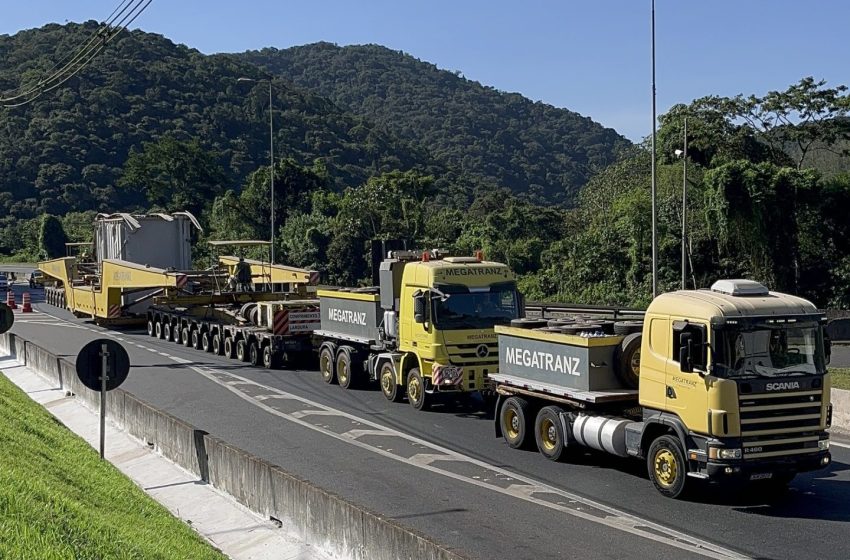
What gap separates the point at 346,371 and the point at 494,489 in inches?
396

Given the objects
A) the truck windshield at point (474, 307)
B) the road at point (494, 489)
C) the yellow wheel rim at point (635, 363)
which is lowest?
the road at point (494, 489)

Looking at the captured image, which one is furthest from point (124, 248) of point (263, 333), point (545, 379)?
point (545, 379)

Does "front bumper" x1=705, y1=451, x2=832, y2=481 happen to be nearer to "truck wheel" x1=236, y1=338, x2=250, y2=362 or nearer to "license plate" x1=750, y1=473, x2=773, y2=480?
"license plate" x1=750, y1=473, x2=773, y2=480

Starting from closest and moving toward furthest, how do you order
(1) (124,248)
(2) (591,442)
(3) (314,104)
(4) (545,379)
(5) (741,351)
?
1. (5) (741,351)
2. (2) (591,442)
3. (4) (545,379)
4. (1) (124,248)
5. (3) (314,104)

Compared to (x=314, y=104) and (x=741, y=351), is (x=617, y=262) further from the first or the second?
(x=314, y=104)

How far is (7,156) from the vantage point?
104438 mm

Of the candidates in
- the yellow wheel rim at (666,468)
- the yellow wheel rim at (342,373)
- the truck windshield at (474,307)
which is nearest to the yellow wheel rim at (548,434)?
the yellow wheel rim at (666,468)

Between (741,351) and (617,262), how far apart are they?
134 ft

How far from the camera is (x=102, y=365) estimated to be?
14.8m

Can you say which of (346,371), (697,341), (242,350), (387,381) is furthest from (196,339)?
(697,341)

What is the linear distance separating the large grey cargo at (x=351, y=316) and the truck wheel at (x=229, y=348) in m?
5.90

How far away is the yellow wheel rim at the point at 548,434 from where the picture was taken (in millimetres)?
15219

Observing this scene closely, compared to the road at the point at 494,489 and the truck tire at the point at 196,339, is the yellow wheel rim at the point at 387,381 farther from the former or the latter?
the truck tire at the point at 196,339

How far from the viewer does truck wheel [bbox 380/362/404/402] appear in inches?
827
